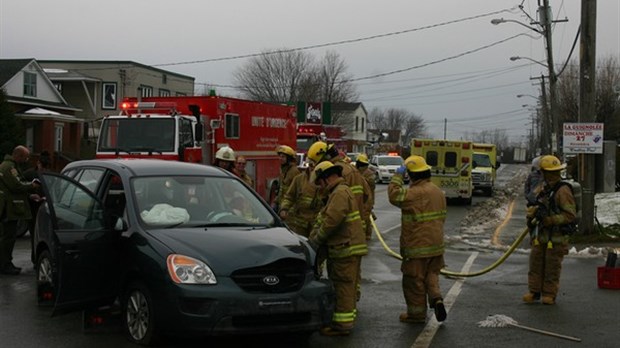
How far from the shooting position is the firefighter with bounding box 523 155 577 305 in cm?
827

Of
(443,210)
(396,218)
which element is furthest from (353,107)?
(443,210)

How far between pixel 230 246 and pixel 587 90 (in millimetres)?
11175

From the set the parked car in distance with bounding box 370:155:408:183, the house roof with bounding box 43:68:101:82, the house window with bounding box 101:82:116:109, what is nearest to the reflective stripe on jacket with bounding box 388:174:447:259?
the parked car in distance with bounding box 370:155:408:183

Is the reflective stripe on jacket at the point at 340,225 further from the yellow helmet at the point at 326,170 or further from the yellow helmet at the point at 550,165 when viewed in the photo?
the yellow helmet at the point at 550,165

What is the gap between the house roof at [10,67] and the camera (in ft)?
123

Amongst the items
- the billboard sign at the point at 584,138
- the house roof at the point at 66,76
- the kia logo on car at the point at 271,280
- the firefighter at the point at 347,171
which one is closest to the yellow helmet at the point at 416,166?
the firefighter at the point at 347,171

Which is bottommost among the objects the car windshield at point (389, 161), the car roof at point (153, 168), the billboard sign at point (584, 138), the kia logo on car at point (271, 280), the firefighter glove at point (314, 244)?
the kia logo on car at point (271, 280)

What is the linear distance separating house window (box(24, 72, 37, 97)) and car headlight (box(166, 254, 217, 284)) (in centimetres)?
3675

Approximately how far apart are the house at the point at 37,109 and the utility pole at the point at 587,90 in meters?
27.1

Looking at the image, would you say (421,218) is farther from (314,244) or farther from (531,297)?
(531,297)

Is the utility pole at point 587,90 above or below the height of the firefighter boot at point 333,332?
above

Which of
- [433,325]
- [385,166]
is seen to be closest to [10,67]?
[385,166]

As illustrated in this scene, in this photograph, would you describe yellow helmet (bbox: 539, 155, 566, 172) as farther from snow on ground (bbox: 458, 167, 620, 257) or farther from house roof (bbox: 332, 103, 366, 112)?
house roof (bbox: 332, 103, 366, 112)

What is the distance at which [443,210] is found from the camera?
7.43 metres
